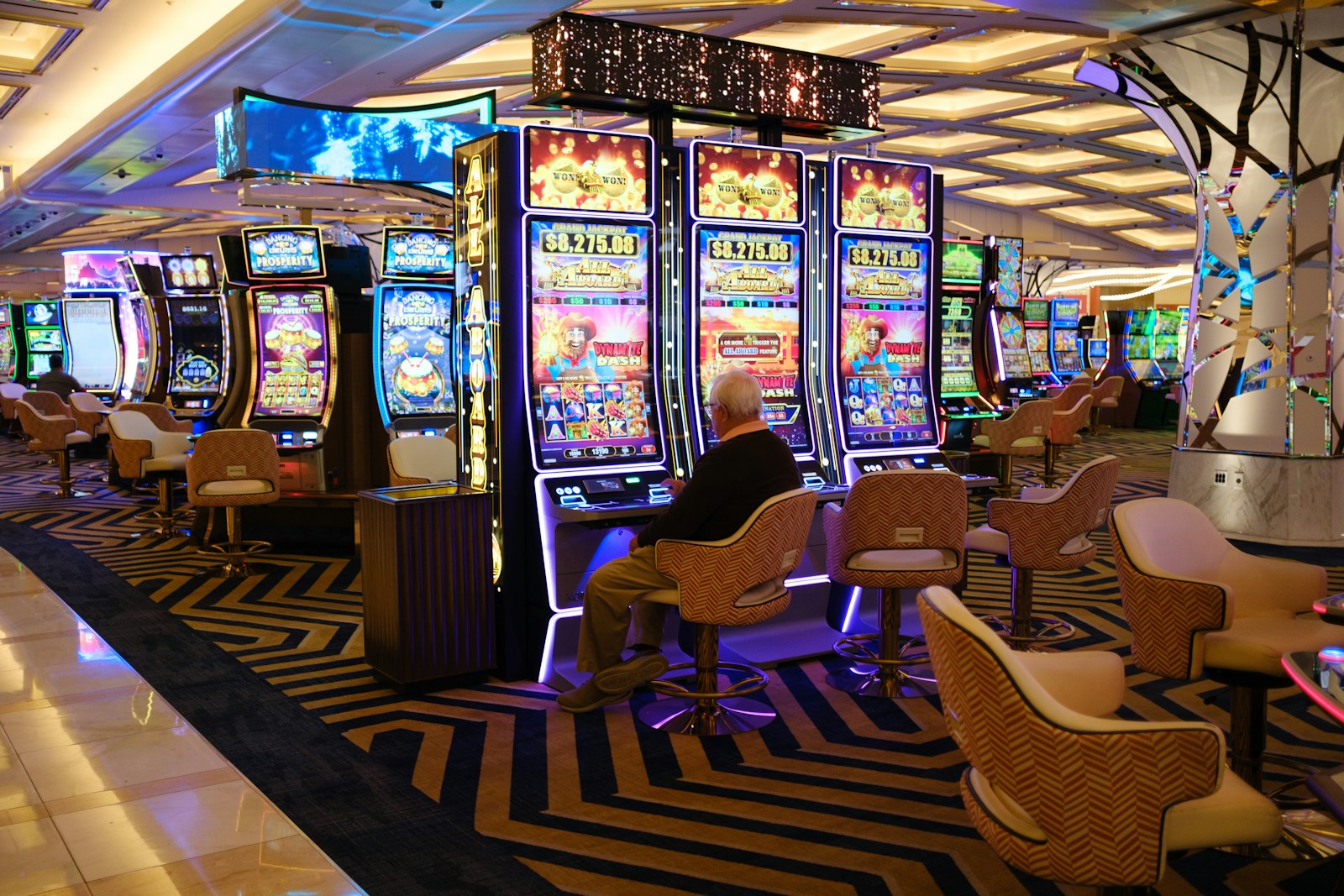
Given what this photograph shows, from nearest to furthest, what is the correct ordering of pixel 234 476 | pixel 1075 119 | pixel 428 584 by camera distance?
pixel 428 584 < pixel 234 476 < pixel 1075 119

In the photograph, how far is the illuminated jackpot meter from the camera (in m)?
7.70

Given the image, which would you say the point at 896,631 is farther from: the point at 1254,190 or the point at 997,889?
the point at 1254,190

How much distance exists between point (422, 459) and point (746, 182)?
7.68 ft

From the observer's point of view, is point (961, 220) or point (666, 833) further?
point (961, 220)

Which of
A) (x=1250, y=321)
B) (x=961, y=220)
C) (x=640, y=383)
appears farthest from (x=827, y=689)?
(x=961, y=220)

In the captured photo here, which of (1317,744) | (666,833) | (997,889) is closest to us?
(997,889)

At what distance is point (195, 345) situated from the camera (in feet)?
36.2

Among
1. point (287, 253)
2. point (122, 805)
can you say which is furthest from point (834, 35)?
point (122, 805)

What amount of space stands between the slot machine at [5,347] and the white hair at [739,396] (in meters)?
18.5

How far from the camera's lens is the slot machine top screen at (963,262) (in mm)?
9938

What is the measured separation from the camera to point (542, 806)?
3273 mm

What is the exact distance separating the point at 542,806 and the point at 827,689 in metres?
1.50

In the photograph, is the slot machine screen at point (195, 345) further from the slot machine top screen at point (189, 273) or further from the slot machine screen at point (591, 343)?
the slot machine screen at point (591, 343)

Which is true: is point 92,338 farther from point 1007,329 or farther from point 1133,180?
point 1133,180
